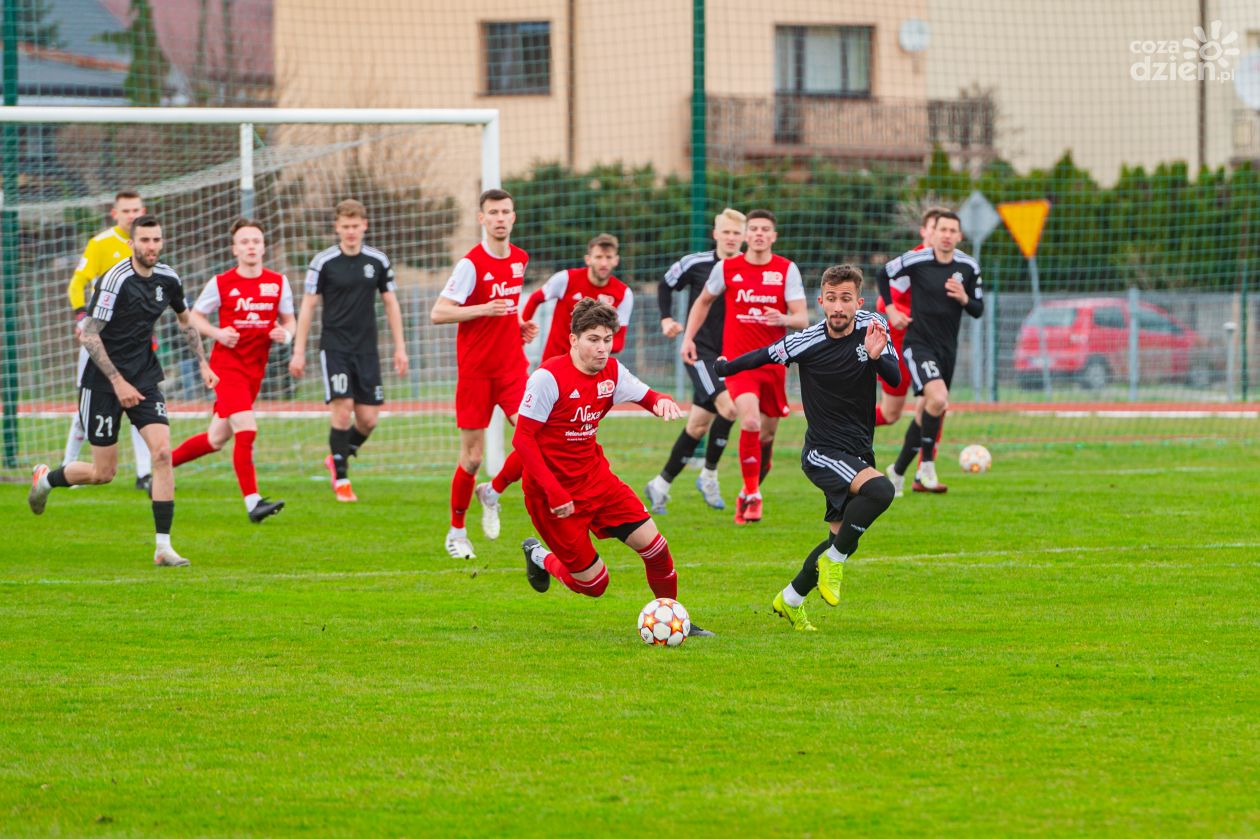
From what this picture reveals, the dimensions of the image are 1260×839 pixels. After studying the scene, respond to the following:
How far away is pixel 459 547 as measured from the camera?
34.5 ft

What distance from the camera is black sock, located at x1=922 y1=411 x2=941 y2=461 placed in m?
13.6

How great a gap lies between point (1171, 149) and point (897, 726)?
29828 millimetres

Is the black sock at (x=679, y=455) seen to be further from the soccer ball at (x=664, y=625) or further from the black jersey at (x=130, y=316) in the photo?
the soccer ball at (x=664, y=625)

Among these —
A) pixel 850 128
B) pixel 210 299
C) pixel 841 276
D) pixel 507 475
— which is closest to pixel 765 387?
pixel 507 475

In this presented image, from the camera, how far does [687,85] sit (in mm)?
31312

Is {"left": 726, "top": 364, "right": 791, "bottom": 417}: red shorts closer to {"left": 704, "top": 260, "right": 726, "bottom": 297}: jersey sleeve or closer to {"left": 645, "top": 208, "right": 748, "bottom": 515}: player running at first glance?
{"left": 645, "top": 208, "right": 748, "bottom": 515}: player running

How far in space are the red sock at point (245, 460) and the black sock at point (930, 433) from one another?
5.59 meters

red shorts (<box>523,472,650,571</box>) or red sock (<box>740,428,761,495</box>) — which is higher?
red shorts (<box>523,472,650,571</box>)

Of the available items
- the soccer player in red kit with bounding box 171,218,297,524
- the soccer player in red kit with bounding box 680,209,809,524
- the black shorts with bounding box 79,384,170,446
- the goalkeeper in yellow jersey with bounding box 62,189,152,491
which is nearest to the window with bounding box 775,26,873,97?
the soccer player in red kit with bounding box 680,209,809,524

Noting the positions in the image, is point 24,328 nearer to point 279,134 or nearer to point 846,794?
point 279,134

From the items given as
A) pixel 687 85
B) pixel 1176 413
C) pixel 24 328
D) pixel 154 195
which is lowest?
pixel 1176 413

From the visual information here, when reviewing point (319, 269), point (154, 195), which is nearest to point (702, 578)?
point (319, 269)

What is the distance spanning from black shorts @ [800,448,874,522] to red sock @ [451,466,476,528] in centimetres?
290

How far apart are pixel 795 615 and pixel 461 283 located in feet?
12.7
